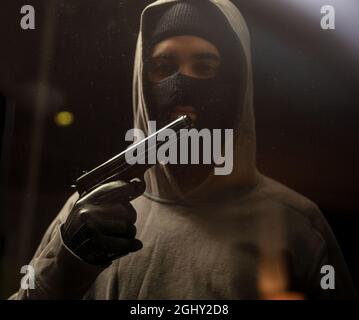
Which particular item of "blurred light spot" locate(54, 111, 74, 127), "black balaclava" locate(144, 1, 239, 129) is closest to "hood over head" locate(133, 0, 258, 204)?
"black balaclava" locate(144, 1, 239, 129)

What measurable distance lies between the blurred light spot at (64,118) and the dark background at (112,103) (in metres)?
0.01

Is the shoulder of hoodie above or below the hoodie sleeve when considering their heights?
above

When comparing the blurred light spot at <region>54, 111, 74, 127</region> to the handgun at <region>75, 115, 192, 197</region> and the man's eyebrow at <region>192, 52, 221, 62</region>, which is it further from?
the man's eyebrow at <region>192, 52, 221, 62</region>

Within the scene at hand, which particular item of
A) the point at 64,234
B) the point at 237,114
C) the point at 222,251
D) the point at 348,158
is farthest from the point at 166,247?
the point at 348,158

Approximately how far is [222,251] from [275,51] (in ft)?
1.94

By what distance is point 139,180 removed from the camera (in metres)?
1.27

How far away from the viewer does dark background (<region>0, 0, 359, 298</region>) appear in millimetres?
1290

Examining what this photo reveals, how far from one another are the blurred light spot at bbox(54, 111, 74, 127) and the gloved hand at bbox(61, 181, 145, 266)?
219mm

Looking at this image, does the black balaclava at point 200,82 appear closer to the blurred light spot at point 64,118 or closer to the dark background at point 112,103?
the dark background at point 112,103

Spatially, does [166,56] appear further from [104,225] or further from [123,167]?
[104,225]

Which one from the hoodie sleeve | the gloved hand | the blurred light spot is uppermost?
the blurred light spot

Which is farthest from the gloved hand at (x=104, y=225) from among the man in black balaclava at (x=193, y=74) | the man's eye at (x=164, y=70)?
the man's eye at (x=164, y=70)

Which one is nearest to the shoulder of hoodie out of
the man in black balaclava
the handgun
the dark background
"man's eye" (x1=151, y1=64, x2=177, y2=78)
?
the dark background

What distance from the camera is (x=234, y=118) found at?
1.30 meters
